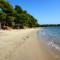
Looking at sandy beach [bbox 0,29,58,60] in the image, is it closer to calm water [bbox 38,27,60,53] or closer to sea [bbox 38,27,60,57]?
sea [bbox 38,27,60,57]

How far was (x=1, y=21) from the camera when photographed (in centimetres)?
4444

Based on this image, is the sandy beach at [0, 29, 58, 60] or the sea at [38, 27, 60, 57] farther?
the sea at [38, 27, 60, 57]

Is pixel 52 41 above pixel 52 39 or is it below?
above

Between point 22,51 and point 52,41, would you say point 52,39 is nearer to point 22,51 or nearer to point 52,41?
point 52,41

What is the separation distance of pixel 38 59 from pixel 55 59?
781 millimetres

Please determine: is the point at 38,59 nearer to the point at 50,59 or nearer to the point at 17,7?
the point at 50,59

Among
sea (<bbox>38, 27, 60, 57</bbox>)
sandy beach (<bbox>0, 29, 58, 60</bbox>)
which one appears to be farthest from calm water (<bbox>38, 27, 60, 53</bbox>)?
sandy beach (<bbox>0, 29, 58, 60</bbox>)

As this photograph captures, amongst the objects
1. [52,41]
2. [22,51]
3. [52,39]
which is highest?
[22,51]

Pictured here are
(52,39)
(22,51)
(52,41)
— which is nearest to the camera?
(22,51)

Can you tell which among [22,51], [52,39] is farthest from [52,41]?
[22,51]

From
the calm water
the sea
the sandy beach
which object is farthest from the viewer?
the calm water

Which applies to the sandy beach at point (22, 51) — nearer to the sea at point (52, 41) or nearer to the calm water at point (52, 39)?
the sea at point (52, 41)

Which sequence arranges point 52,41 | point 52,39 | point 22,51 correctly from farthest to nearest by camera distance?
point 52,39, point 52,41, point 22,51

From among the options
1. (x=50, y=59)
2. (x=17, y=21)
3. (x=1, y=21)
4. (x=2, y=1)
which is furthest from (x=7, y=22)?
(x=50, y=59)
